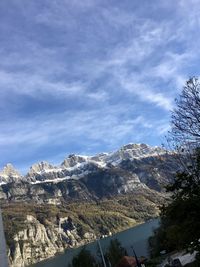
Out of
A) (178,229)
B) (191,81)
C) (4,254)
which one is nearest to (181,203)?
(178,229)

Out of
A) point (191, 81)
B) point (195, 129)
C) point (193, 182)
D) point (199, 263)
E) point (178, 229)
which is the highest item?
point (191, 81)

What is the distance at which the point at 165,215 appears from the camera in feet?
80.6

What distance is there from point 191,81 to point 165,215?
8.33 meters

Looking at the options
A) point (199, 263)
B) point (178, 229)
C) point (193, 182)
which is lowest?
point (199, 263)

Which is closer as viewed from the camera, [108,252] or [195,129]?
[195,129]

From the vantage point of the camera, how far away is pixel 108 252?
120 m

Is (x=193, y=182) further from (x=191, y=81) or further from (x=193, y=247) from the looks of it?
(x=191, y=81)

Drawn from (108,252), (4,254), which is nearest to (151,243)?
(108,252)

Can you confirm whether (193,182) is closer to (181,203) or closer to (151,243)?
(181,203)

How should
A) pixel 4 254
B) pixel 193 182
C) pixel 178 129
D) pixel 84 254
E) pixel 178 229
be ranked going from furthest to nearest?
1. pixel 84 254
2. pixel 178 129
3. pixel 193 182
4. pixel 178 229
5. pixel 4 254

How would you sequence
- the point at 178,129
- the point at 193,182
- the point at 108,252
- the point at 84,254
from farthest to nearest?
1. the point at 108,252
2. the point at 84,254
3. the point at 178,129
4. the point at 193,182

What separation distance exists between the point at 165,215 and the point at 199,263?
3.32 metres

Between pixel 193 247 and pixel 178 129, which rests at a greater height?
pixel 178 129

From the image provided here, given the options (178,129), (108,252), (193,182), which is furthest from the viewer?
(108,252)
